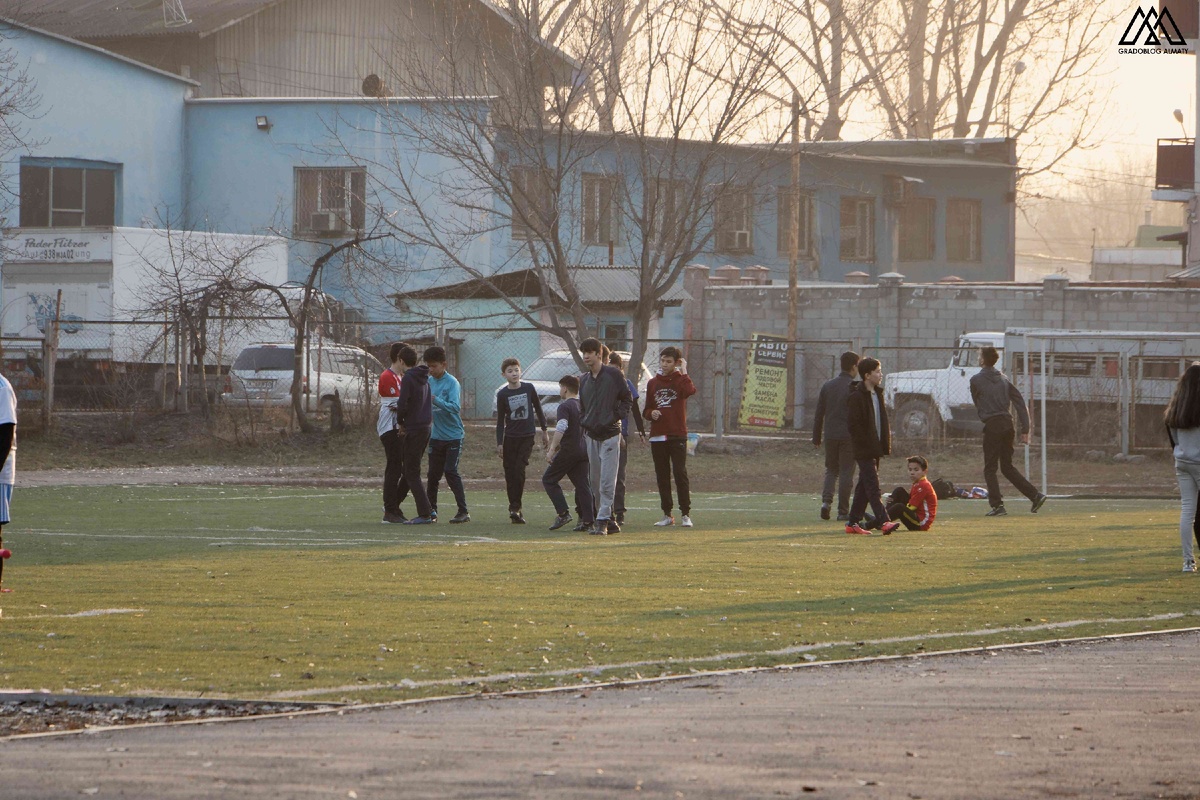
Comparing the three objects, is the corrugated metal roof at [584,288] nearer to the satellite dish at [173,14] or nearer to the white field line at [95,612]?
the satellite dish at [173,14]

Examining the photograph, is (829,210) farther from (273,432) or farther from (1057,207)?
(1057,207)

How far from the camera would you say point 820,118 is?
1489 inches

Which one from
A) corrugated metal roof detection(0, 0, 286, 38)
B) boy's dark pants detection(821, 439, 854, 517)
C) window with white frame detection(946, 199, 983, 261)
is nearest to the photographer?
boy's dark pants detection(821, 439, 854, 517)

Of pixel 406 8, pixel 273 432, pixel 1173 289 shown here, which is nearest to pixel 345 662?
pixel 273 432

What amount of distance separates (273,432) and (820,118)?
592 inches

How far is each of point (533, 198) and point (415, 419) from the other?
12.8 m

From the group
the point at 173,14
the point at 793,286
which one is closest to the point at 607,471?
the point at 793,286

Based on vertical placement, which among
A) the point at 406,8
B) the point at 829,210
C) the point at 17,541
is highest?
the point at 406,8

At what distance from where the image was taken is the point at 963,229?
172ft

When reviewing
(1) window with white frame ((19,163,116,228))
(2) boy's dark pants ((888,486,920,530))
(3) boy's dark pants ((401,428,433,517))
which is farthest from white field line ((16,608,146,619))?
(1) window with white frame ((19,163,116,228))

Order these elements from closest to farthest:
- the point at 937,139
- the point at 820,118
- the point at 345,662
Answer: the point at 345,662 < the point at 820,118 < the point at 937,139

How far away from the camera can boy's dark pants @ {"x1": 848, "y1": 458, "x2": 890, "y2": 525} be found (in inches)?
634

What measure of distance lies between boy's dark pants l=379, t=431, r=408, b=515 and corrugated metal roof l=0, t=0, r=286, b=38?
3360 centimetres

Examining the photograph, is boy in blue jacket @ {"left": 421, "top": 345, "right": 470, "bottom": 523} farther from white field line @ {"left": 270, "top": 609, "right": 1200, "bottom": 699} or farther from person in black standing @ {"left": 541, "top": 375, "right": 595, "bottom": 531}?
white field line @ {"left": 270, "top": 609, "right": 1200, "bottom": 699}
